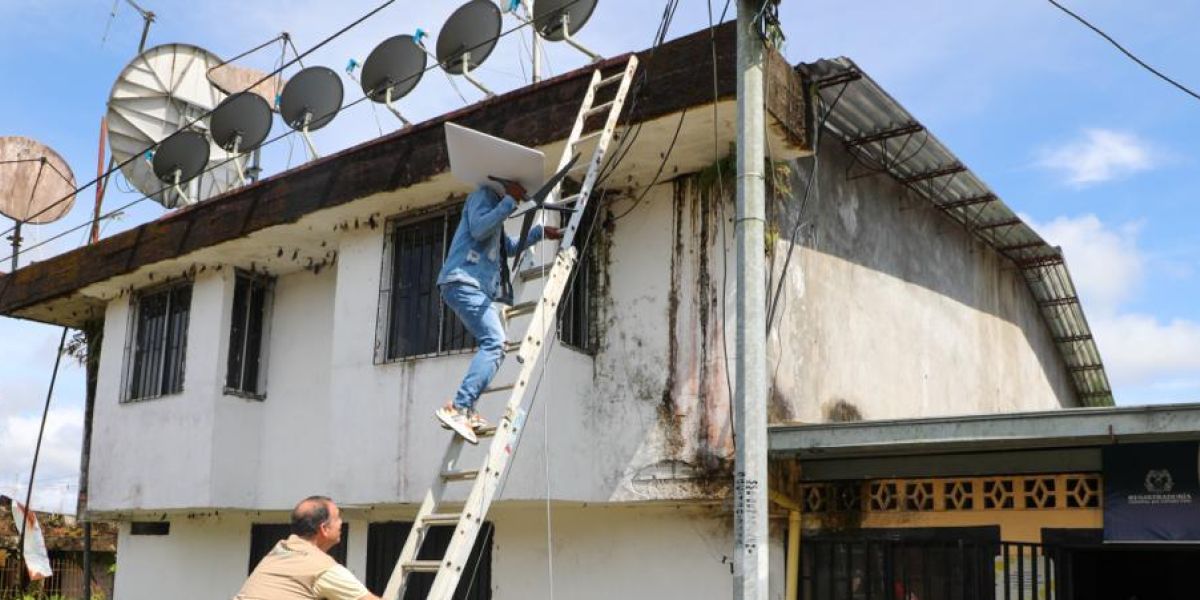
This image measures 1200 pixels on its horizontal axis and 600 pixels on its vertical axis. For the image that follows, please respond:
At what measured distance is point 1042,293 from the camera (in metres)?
15.9

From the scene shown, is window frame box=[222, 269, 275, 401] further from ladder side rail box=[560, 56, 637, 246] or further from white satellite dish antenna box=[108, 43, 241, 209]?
ladder side rail box=[560, 56, 637, 246]

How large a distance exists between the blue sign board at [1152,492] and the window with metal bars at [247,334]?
27.7 ft

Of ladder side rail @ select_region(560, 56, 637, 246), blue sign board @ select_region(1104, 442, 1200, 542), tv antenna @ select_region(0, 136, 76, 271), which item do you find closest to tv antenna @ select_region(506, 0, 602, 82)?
ladder side rail @ select_region(560, 56, 637, 246)

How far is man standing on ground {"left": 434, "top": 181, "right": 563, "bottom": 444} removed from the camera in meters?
7.29

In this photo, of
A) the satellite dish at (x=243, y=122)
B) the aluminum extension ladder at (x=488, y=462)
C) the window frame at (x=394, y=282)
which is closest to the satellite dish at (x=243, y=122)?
the satellite dish at (x=243, y=122)

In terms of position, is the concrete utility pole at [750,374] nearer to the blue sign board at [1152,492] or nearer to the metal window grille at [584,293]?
the blue sign board at [1152,492]

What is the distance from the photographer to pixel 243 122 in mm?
12664

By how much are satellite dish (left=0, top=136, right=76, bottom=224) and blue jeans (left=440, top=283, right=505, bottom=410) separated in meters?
10.8

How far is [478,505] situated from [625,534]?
3.34m

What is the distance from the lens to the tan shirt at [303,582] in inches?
203

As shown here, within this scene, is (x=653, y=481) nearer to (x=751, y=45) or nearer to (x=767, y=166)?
(x=767, y=166)

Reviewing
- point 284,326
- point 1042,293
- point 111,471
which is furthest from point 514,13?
point 1042,293

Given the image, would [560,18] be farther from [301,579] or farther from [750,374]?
[301,579]

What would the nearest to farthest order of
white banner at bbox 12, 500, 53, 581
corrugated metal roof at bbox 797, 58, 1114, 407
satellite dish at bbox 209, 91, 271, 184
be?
1. corrugated metal roof at bbox 797, 58, 1114, 407
2. satellite dish at bbox 209, 91, 271, 184
3. white banner at bbox 12, 500, 53, 581
